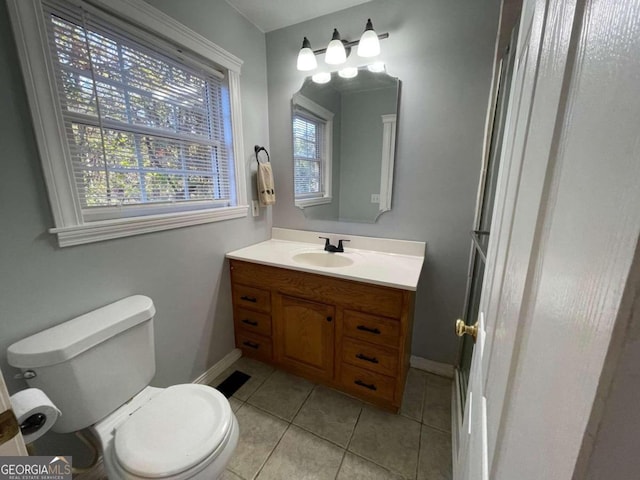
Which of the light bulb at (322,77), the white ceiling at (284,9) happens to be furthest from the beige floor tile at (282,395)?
the white ceiling at (284,9)

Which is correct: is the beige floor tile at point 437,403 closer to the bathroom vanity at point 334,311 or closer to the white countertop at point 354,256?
the bathroom vanity at point 334,311

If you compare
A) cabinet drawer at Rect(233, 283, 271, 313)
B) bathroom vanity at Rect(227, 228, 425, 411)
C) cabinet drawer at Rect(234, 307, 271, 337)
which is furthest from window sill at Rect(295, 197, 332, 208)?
cabinet drawer at Rect(234, 307, 271, 337)

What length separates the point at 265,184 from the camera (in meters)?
1.89

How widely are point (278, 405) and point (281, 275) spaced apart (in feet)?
2.54

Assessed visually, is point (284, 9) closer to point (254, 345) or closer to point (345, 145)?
point (345, 145)

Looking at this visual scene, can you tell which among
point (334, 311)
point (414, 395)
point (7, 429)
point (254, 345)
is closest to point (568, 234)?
point (7, 429)

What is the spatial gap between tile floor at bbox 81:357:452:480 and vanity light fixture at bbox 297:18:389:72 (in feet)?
6.77

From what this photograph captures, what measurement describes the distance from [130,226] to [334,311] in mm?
1100

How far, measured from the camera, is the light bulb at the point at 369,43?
A: 4.84ft

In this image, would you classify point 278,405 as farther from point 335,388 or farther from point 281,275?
point 281,275

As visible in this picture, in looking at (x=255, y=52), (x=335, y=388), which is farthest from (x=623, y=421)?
(x=255, y=52)

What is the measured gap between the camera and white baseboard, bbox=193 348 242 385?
169cm

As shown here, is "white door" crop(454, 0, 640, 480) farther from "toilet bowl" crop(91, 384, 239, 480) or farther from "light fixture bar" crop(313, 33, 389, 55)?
"light fixture bar" crop(313, 33, 389, 55)

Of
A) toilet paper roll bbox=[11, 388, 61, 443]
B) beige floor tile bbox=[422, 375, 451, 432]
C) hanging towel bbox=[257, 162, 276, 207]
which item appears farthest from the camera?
hanging towel bbox=[257, 162, 276, 207]
